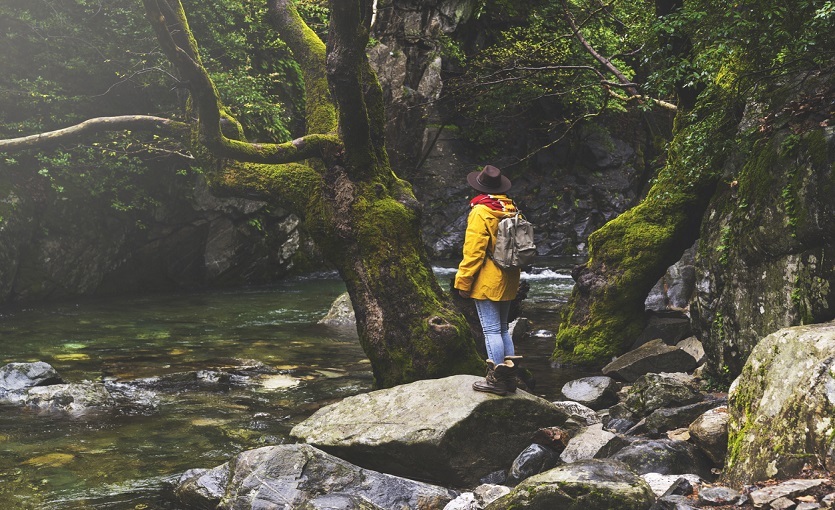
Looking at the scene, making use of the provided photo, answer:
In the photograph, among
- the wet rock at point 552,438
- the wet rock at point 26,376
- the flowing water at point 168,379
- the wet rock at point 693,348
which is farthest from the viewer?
the wet rock at point 693,348

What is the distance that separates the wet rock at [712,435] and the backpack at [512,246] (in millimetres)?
2168

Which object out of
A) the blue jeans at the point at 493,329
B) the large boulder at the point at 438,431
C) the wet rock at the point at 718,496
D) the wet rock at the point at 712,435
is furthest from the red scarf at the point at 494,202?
the wet rock at the point at 718,496

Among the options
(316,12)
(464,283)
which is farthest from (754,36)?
(316,12)

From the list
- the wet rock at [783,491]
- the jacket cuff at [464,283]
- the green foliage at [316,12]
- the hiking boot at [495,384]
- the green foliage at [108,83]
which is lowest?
the wet rock at [783,491]

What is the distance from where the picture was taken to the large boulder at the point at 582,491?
4.81 meters

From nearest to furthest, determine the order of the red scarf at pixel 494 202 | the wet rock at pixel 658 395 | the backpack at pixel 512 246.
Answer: the backpack at pixel 512 246 < the red scarf at pixel 494 202 < the wet rock at pixel 658 395

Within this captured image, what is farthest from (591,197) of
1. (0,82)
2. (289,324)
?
(0,82)

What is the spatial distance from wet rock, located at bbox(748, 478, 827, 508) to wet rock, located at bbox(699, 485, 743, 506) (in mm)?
113

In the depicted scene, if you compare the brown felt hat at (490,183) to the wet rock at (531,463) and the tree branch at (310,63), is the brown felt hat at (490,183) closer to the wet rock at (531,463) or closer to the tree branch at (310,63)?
the wet rock at (531,463)

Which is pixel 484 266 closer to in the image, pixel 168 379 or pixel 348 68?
pixel 348 68

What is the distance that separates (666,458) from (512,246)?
2460 millimetres

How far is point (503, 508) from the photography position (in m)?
5.04

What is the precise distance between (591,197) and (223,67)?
21.5m

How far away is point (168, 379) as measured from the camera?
10.7 metres
